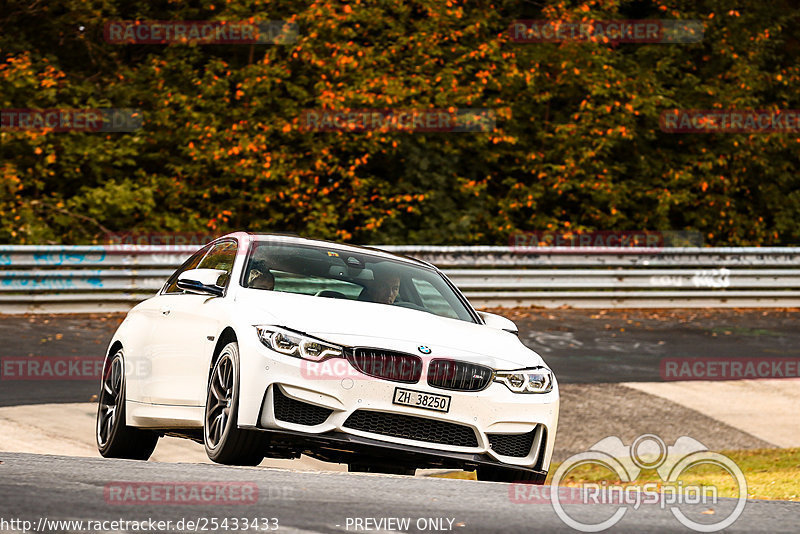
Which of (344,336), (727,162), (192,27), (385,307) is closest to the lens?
(344,336)

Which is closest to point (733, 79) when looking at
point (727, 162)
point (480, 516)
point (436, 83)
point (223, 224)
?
point (727, 162)

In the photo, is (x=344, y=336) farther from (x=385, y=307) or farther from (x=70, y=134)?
(x=70, y=134)

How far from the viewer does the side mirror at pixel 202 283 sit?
303 inches

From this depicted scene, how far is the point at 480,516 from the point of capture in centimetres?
554

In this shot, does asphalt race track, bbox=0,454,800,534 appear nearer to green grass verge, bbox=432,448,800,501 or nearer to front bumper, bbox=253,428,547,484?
front bumper, bbox=253,428,547,484

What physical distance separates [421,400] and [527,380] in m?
0.75

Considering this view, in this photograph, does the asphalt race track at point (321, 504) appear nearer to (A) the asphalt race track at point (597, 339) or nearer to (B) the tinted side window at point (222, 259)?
(B) the tinted side window at point (222, 259)

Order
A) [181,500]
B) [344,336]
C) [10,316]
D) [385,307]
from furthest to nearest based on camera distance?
[10,316], [385,307], [344,336], [181,500]

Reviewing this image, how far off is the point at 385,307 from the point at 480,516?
2.30 metres

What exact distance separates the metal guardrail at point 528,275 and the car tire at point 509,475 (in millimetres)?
11572

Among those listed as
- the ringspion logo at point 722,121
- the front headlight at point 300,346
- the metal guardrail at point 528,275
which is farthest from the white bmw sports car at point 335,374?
the ringspion logo at point 722,121

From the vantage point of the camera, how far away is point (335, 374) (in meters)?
6.69

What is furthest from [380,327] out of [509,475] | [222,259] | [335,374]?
[222,259]

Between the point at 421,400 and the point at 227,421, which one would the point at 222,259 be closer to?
the point at 227,421
